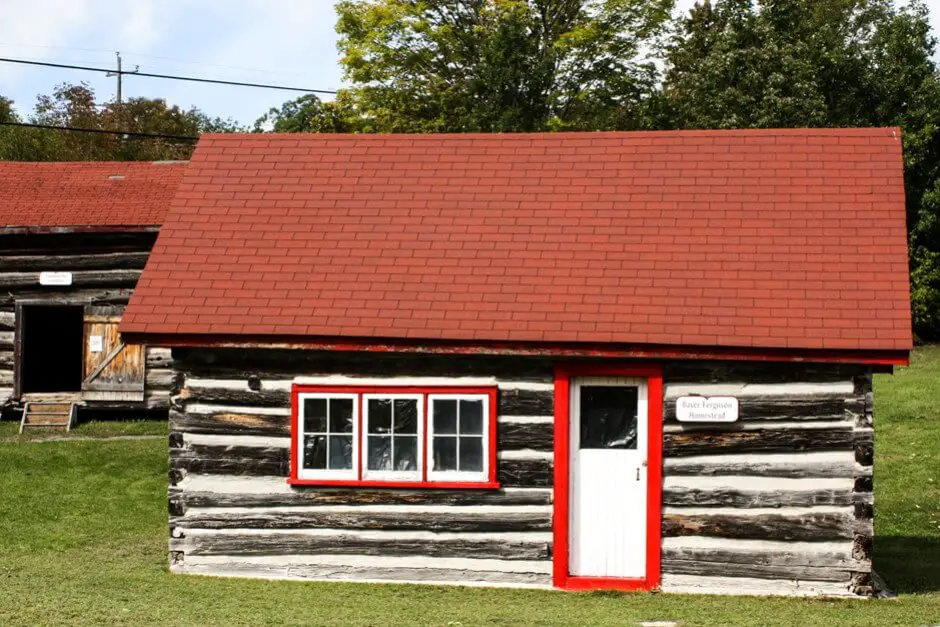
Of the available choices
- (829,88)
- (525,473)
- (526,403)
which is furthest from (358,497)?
(829,88)

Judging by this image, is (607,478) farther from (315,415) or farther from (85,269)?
(85,269)

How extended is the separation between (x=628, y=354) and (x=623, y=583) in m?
2.28

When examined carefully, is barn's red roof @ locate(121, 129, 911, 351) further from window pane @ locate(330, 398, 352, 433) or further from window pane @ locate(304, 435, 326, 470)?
window pane @ locate(304, 435, 326, 470)

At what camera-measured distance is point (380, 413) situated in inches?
519

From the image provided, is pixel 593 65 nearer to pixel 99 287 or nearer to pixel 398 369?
pixel 99 287

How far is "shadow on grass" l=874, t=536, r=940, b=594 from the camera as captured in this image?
44.2ft

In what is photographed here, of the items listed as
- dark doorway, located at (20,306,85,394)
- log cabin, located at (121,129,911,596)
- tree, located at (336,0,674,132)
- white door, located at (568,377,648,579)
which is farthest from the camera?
tree, located at (336,0,674,132)

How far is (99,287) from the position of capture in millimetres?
23000

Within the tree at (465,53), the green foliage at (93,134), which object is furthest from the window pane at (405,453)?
the green foliage at (93,134)

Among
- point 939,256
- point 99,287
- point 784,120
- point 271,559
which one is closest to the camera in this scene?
point 271,559

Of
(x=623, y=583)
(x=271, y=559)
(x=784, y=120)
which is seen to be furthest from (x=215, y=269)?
(x=784, y=120)

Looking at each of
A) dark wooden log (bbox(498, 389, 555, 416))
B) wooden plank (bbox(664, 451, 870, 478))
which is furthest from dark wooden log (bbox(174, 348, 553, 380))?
wooden plank (bbox(664, 451, 870, 478))

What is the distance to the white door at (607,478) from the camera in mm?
12852

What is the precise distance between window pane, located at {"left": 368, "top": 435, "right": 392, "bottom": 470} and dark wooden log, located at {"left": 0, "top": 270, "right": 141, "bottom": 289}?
431 inches
